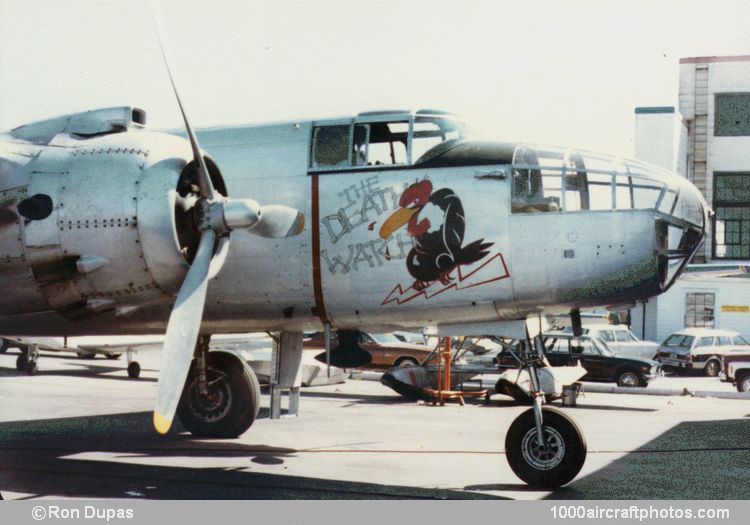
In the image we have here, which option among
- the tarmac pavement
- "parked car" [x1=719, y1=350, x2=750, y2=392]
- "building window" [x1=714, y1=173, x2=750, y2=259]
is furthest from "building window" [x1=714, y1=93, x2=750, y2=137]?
the tarmac pavement

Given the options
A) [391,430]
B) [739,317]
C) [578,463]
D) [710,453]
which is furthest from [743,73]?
[739,317]

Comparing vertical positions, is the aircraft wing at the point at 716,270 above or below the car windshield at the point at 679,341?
above

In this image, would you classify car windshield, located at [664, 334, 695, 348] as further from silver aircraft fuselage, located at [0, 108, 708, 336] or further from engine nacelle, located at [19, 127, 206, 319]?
engine nacelle, located at [19, 127, 206, 319]

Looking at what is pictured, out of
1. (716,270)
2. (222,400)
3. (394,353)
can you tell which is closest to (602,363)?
(394,353)

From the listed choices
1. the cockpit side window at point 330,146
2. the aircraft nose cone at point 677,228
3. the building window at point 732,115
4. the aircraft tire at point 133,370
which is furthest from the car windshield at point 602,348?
the cockpit side window at point 330,146

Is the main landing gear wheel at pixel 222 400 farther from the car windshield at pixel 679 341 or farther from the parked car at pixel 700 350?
the car windshield at pixel 679 341

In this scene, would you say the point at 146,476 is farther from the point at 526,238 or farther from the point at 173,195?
the point at 526,238

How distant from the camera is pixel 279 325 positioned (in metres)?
12.2

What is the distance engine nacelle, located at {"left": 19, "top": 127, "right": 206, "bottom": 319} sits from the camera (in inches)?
400

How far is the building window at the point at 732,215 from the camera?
2588 cm

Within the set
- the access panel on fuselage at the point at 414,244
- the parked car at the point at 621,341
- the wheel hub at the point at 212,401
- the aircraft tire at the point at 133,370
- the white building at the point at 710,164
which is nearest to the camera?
the access panel on fuselage at the point at 414,244

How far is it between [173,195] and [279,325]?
2.73 metres

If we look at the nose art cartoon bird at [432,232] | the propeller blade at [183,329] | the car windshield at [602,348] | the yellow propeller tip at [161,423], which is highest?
the nose art cartoon bird at [432,232]
